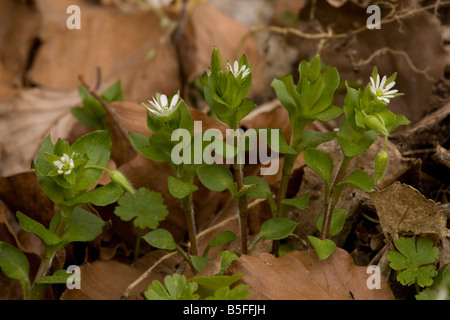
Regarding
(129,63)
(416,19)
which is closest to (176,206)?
(416,19)

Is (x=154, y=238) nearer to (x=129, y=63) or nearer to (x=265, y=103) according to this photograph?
(x=265, y=103)

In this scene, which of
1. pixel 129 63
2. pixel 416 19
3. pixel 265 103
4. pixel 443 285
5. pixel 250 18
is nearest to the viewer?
pixel 443 285

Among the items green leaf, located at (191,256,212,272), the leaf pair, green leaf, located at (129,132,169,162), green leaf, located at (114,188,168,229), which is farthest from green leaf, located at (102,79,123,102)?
the leaf pair

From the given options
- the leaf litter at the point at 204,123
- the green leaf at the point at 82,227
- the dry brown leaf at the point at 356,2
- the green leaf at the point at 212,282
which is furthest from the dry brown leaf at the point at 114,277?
the dry brown leaf at the point at 356,2

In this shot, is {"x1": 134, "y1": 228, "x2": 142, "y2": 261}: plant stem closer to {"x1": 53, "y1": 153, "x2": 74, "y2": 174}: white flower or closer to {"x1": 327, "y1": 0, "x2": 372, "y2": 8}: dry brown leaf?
{"x1": 53, "y1": 153, "x2": 74, "y2": 174}: white flower

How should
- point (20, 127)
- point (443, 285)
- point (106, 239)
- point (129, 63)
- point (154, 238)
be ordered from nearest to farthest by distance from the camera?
point (443, 285) → point (154, 238) → point (106, 239) → point (20, 127) → point (129, 63)

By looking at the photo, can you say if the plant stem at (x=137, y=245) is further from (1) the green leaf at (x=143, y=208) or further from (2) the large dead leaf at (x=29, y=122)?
(2) the large dead leaf at (x=29, y=122)

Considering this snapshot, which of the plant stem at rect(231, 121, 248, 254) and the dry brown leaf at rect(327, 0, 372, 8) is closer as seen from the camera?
the plant stem at rect(231, 121, 248, 254)
